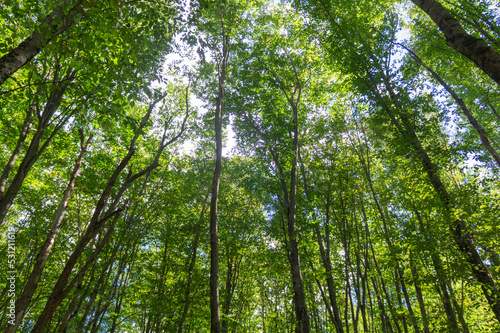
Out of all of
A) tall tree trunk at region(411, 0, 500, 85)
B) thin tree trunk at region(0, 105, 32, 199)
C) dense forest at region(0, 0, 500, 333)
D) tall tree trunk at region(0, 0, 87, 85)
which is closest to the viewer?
tall tree trunk at region(0, 0, 87, 85)

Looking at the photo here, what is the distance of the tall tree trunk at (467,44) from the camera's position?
310 centimetres

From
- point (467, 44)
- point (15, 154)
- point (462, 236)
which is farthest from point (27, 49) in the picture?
point (462, 236)

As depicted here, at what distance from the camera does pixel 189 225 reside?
11.2 metres

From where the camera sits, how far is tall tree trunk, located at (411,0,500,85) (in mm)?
3102

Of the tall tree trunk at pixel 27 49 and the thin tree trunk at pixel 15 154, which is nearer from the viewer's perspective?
the tall tree trunk at pixel 27 49


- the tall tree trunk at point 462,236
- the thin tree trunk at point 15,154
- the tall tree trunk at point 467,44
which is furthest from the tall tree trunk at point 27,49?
the tall tree trunk at point 462,236

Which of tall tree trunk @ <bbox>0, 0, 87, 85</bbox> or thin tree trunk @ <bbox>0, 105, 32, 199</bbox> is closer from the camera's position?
tall tree trunk @ <bbox>0, 0, 87, 85</bbox>

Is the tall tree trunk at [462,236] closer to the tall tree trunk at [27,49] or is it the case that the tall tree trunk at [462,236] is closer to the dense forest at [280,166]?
the dense forest at [280,166]

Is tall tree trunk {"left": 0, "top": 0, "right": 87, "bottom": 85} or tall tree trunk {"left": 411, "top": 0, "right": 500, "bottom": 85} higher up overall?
tall tree trunk {"left": 411, "top": 0, "right": 500, "bottom": 85}

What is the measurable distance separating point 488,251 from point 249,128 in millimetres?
8717

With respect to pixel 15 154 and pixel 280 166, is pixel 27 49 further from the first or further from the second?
pixel 280 166

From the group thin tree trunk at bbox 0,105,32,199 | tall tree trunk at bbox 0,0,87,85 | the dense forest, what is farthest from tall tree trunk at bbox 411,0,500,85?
thin tree trunk at bbox 0,105,32,199

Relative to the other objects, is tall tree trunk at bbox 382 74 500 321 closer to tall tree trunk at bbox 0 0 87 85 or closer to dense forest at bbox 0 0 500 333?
dense forest at bbox 0 0 500 333

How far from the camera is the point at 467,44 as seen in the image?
11.3 ft
